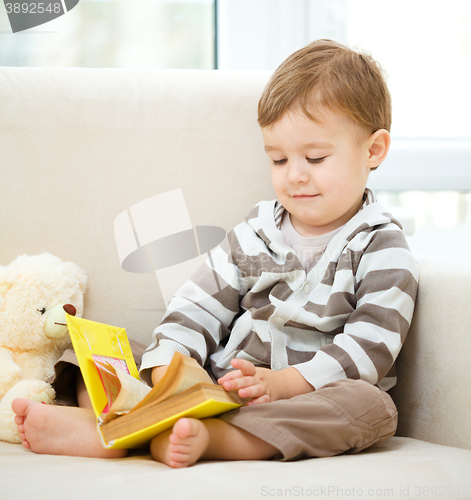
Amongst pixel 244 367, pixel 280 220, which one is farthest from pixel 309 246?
pixel 244 367

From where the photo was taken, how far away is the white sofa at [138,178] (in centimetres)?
73

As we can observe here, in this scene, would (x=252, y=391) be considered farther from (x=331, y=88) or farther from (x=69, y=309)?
(x=331, y=88)

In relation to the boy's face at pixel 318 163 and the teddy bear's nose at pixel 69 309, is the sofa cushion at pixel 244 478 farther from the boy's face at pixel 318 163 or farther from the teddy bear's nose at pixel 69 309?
the boy's face at pixel 318 163

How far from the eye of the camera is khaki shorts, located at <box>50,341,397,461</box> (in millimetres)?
586

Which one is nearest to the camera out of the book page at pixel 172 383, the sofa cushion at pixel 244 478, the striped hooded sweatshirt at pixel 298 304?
the sofa cushion at pixel 244 478

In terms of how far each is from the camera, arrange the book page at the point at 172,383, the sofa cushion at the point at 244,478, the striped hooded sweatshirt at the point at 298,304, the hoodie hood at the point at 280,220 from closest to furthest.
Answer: the sofa cushion at the point at 244,478
the book page at the point at 172,383
the striped hooded sweatshirt at the point at 298,304
the hoodie hood at the point at 280,220

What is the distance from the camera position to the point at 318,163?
2.65 feet

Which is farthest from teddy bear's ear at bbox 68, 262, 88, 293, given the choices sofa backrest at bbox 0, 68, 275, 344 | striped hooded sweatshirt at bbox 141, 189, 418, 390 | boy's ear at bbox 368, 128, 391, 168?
boy's ear at bbox 368, 128, 391, 168

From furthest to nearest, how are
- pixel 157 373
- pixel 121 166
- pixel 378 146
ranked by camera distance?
1. pixel 121 166
2. pixel 378 146
3. pixel 157 373

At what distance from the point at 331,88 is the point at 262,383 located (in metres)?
0.46

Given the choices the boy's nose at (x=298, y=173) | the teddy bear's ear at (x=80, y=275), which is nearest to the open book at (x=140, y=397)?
the teddy bear's ear at (x=80, y=275)

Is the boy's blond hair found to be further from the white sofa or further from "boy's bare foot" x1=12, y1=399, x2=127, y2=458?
"boy's bare foot" x1=12, y1=399, x2=127, y2=458

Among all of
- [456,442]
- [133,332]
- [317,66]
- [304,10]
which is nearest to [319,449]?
[456,442]

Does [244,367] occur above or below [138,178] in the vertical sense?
below
